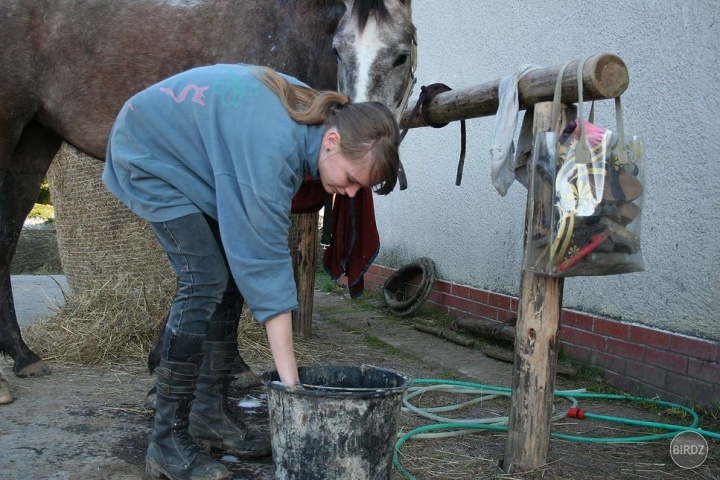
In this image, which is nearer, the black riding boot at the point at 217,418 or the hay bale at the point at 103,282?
the black riding boot at the point at 217,418

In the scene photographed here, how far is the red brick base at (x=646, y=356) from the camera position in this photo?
3.47 meters

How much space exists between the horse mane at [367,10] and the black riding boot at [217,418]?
61.2 inches

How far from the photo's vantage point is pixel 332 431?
7.18 feet

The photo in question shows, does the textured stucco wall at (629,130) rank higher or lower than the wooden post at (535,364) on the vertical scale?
higher

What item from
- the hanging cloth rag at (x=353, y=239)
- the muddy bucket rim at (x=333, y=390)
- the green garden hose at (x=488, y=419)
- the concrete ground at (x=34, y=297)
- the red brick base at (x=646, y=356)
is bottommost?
the concrete ground at (x=34, y=297)

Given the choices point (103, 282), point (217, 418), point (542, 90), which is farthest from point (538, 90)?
point (103, 282)

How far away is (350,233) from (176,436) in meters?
1.14

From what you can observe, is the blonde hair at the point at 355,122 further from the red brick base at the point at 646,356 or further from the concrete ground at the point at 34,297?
the concrete ground at the point at 34,297

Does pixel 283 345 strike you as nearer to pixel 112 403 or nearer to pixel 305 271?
pixel 112 403

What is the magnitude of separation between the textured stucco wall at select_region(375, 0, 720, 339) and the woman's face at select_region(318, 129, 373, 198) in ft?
6.83

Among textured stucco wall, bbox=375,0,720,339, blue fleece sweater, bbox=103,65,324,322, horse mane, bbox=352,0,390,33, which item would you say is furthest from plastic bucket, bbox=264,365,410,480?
textured stucco wall, bbox=375,0,720,339

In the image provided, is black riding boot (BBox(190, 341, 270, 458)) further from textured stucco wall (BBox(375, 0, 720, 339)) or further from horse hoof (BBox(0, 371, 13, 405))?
textured stucco wall (BBox(375, 0, 720, 339))

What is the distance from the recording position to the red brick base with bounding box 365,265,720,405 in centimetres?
347

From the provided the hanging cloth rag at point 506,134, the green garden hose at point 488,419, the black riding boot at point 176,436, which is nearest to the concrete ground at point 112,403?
the black riding boot at point 176,436
